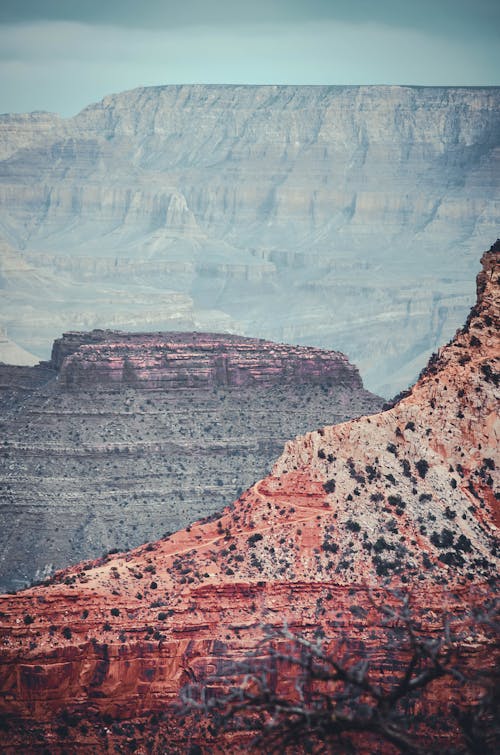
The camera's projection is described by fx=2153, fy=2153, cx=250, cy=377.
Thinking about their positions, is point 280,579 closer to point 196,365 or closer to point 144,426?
point 144,426

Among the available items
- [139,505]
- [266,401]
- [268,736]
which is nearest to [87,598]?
[268,736]

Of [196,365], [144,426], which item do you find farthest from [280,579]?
[196,365]

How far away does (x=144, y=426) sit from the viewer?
102500 mm

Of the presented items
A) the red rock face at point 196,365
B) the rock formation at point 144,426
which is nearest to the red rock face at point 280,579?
the rock formation at point 144,426

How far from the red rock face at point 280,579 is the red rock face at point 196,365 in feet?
169

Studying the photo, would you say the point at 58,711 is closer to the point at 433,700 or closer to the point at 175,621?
the point at 175,621

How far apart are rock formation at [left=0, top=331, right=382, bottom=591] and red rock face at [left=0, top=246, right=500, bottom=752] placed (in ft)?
137

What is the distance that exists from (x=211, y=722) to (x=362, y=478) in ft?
24.7

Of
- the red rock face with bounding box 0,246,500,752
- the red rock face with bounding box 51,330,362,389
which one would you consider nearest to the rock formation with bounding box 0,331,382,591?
the red rock face with bounding box 51,330,362,389

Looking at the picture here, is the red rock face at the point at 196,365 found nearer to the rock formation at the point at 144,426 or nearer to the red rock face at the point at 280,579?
the rock formation at the point at 144,426

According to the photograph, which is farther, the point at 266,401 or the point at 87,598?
the point at 266,401

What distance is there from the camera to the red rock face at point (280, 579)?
46.8 m

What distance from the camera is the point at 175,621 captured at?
1877 inches

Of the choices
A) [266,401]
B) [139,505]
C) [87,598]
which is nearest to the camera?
[87,598]
